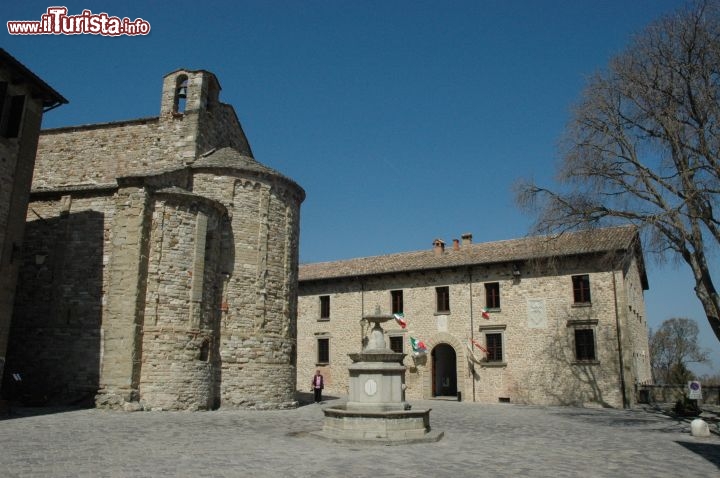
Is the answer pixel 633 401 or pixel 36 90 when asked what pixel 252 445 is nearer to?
pixel 36 90

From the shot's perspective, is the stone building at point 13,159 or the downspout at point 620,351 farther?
the downspout at point 620,351

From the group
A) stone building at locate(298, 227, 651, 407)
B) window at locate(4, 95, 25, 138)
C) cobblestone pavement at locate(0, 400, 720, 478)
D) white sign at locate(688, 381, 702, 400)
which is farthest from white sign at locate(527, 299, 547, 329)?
window at locate(4, 95, 25, 138)

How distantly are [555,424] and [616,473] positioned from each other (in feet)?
24.4

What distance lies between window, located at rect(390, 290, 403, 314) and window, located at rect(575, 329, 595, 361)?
338 inches

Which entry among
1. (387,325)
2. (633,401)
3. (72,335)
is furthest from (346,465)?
(387,325)

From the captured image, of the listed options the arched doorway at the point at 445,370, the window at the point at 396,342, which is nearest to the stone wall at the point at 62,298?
the window at the point at 396,342

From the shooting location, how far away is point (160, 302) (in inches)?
652

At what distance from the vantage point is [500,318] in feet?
80.7

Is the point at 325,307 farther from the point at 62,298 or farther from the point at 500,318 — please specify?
the point at 62,298

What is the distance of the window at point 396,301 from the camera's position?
27500mm

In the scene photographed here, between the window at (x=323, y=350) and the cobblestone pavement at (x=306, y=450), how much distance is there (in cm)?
1394

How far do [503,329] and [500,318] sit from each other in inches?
20.4

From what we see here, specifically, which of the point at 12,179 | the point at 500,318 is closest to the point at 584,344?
the point at 500,318

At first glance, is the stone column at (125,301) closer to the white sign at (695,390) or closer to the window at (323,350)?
the window at (323,350)
